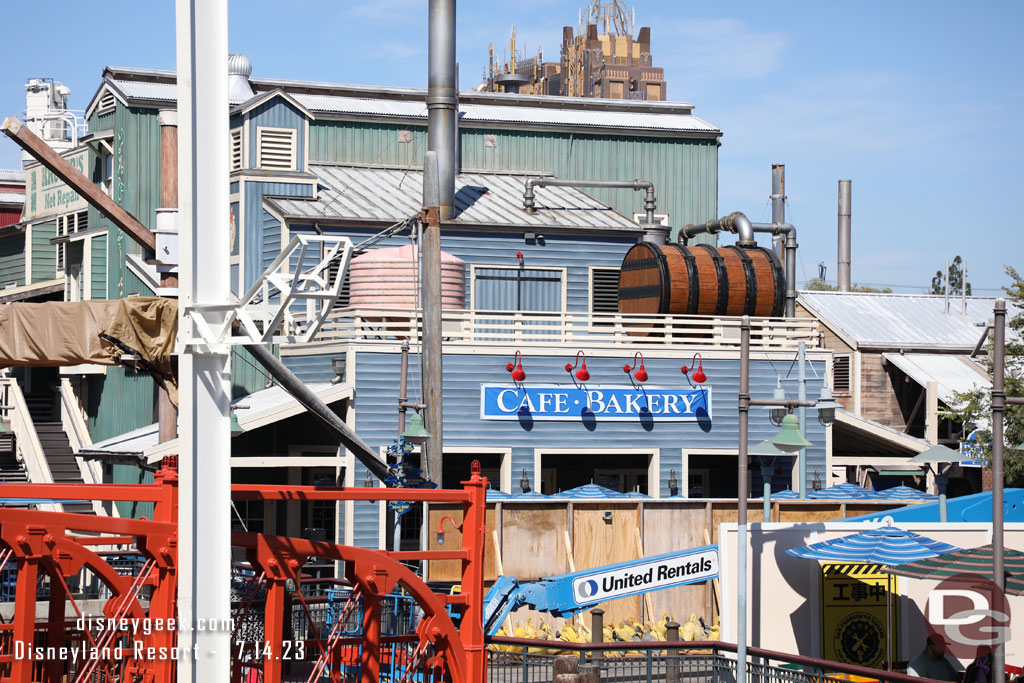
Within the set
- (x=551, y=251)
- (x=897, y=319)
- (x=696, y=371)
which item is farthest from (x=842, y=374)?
(x=696, y=371)

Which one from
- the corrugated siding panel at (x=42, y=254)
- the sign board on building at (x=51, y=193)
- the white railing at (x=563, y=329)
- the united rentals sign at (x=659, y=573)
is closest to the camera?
the united rentals sign at (x=659, y=573)

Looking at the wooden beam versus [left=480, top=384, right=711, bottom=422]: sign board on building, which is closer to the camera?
the wooden beam

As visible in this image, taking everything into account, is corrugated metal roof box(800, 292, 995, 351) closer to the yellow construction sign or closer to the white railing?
the white railing

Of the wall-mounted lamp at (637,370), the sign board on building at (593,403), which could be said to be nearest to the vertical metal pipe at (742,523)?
the sign board on building at (593,403)

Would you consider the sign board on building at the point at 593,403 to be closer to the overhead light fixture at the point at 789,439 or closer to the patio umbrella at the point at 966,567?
the overhead light fixture at the point at 789,439

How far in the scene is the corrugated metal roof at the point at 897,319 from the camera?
38.9 m

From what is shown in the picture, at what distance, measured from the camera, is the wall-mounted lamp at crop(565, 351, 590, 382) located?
27250 millimetres

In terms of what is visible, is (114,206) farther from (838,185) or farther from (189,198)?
(838,185)

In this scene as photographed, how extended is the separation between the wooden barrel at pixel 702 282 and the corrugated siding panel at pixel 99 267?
13.5 meters

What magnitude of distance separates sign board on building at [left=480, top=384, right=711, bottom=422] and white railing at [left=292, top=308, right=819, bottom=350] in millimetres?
972

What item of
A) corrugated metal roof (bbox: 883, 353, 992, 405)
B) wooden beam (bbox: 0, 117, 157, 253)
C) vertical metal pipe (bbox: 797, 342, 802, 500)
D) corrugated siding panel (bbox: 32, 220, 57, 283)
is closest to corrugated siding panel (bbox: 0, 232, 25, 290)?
corrugated siding panel (bbox: 32, 220, 57, 283)

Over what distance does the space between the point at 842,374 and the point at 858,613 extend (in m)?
21.3

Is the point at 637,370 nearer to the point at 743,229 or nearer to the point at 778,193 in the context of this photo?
the point at 743,229

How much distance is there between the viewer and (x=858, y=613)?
1819cm
